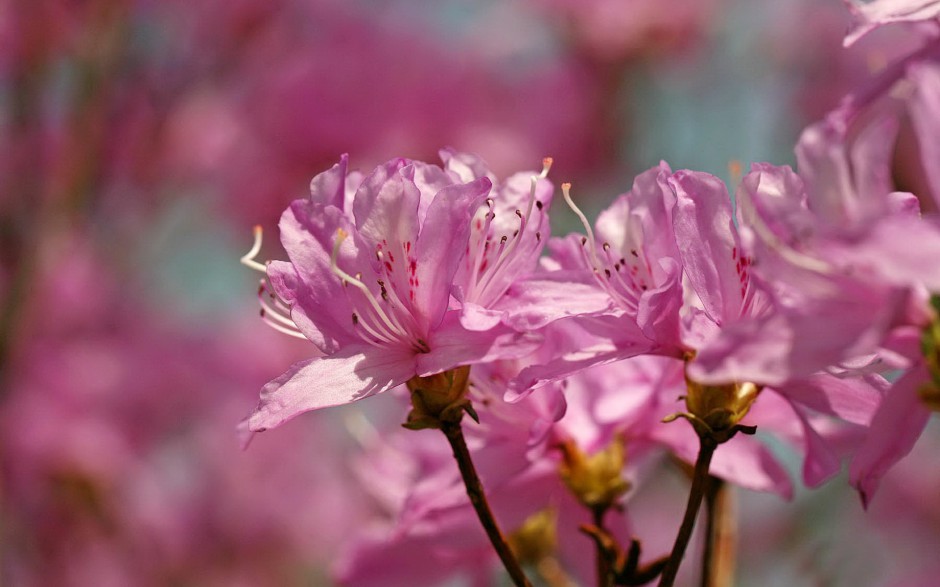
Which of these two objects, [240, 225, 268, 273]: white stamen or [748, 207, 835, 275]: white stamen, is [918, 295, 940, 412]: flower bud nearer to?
[748, 207, 835, 275]: white stamen

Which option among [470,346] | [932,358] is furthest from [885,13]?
[470,346]

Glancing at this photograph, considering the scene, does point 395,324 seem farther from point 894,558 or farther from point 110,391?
point 894,558

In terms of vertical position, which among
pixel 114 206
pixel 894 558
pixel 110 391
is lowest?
pixel 894 558

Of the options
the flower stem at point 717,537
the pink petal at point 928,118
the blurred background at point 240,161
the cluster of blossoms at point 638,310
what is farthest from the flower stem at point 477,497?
the blurred background at point 240,161

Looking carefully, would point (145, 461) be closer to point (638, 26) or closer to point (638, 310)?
point (638, 26)

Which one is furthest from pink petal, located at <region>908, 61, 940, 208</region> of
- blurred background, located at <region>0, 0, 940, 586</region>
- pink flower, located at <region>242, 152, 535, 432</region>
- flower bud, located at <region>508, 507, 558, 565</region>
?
blurred background, located at <region>0, 0, 940, 586</region>

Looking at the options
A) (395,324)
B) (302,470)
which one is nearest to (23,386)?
(302,470)

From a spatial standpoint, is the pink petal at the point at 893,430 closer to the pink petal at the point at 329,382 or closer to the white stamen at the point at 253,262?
the pink petal at the point at 329,382
